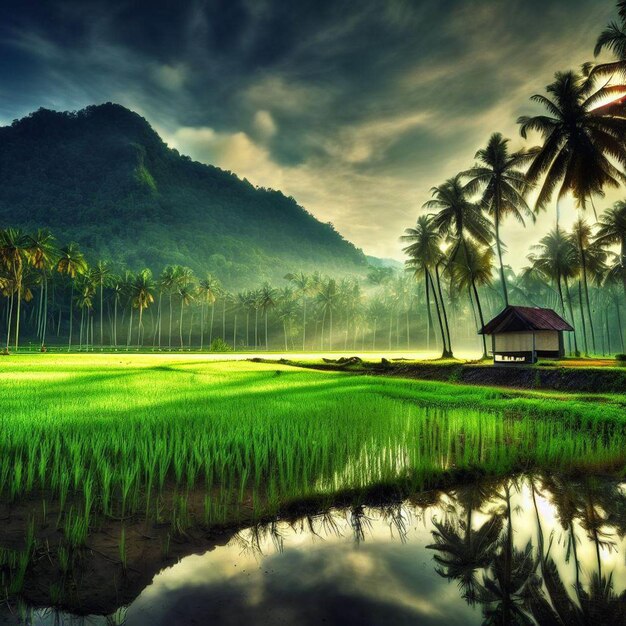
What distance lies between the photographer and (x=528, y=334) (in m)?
24.3

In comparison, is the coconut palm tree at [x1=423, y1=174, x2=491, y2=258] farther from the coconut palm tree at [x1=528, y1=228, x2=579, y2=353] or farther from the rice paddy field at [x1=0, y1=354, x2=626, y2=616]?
the rice paddy field at [x1=0, y1=354, x2=626, y2=616]

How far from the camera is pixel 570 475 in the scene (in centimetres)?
568

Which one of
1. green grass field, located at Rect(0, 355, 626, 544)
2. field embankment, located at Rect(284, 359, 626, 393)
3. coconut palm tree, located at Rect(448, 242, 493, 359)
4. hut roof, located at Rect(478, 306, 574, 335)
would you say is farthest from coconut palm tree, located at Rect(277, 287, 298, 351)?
green grass field, located at Rect(0, 355, 626, 544)

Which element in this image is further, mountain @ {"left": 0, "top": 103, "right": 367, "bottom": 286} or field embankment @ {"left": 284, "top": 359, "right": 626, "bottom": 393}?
mountain @ {"left": 0, "top": 103, "right": 367, "bottom": 286}

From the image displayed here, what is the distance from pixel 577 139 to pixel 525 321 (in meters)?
10.7

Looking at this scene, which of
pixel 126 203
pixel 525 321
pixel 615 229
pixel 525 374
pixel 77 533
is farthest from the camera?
pixel 126 203

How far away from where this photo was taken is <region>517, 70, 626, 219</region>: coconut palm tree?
815 inches

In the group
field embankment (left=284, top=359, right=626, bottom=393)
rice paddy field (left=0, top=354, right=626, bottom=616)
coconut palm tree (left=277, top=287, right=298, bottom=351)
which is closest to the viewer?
rice paddy field (left=0, top=354, right=626, bottom=616)

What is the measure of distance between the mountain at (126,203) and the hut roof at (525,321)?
363 feet

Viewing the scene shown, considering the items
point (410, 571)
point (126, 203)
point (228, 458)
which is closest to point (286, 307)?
point (228, 458)

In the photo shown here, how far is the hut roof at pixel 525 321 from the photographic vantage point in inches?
949

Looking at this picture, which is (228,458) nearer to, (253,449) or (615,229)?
(253,449)

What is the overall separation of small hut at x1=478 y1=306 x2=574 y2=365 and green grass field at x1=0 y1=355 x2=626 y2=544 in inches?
Result: 556

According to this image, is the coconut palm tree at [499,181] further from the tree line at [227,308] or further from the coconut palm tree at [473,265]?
the tree line at [227,308]
